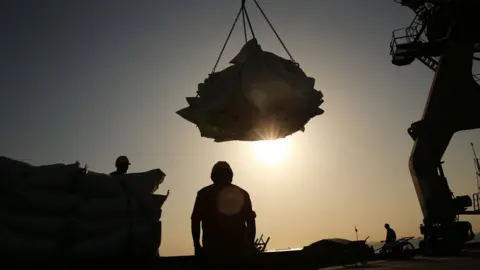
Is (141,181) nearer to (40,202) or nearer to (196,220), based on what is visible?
(40,202)

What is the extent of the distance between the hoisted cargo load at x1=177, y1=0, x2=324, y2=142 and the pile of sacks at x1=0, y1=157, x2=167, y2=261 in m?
2.40

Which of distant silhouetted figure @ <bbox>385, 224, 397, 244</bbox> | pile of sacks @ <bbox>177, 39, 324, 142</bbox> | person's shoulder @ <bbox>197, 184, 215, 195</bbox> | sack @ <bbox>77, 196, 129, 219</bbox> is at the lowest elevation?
sack @ <bbox>77, 196, 129, 219</bbox>

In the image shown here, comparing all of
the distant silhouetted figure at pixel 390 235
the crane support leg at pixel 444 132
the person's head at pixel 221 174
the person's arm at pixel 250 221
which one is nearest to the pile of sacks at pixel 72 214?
the person's head at pixel 221 174

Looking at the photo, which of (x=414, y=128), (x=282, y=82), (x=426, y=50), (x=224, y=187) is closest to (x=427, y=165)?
(x=414, y=128)

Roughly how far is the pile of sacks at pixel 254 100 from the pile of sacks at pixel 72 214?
240cm

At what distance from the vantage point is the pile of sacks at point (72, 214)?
296 cm

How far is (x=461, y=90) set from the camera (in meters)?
16.0

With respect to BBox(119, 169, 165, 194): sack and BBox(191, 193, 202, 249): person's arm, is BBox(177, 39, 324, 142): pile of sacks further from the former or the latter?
BBox(119, 169, 165, 194): sack

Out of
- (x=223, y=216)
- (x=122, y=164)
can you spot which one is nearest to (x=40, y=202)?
(x=223, y=216)

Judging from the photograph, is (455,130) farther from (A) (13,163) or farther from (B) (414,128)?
(A) (13,163)

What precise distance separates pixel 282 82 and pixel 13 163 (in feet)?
11.8

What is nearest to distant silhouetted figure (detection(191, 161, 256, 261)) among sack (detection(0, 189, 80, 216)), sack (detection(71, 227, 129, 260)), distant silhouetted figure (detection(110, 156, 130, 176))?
sack (detection(71, 227, 129, 260))

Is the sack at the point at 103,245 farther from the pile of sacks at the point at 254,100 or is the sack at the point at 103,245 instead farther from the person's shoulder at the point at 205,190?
the pile of sacks at the point at 254,100

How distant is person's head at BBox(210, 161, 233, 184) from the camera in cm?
472
